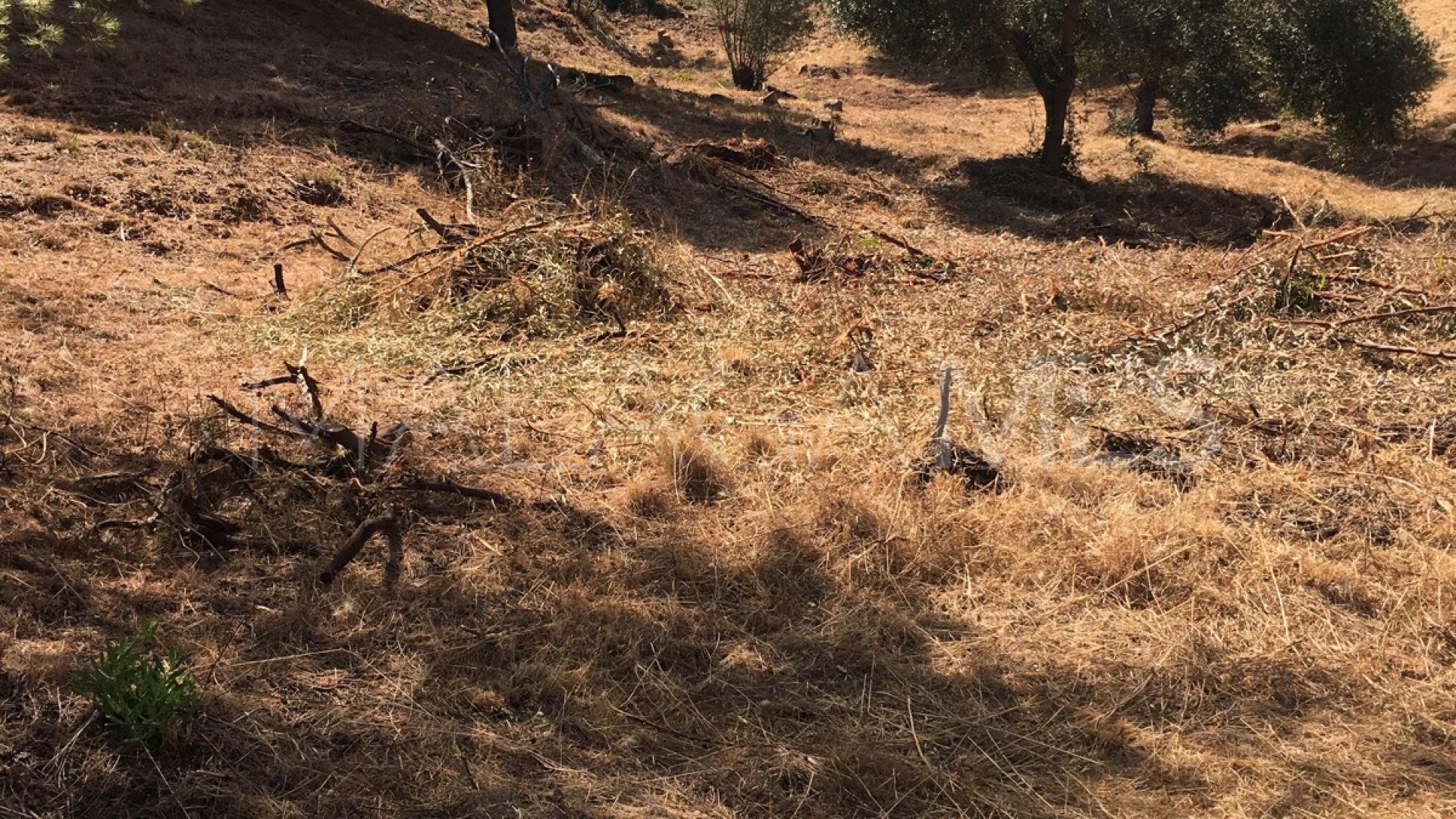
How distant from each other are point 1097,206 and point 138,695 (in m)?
12.8

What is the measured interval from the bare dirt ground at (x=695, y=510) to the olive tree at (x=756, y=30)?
1501 cm

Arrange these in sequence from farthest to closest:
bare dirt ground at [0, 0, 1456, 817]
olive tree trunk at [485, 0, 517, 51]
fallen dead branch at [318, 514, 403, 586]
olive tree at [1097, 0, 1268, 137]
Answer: olive tree trunk at [485, 0, 517, 51]
olive tree at [1097, 0, 1268, 137]
fallen dead branch at [318, 514, 403, 586]
bare dirt ground at [0, 0, 1456, 817]

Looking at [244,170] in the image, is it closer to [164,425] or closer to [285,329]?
[285,329]

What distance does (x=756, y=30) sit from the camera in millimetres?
22047

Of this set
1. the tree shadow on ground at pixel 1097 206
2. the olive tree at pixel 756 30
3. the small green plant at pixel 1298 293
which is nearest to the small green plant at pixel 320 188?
the tree shadow on ground at pixel 1097 206

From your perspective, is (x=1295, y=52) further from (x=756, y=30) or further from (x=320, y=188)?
(x=320, y=188)

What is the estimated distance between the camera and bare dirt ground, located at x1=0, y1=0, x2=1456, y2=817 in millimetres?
2686

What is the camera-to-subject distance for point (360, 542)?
11.4 feet

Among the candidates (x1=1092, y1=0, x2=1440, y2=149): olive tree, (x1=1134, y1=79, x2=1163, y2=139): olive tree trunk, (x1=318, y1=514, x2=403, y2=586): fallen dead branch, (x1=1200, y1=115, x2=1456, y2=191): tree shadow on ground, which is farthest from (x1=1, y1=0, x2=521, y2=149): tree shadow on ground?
(x1=1200, y1=115, x2=1456, y2=191): tree shadow on ground

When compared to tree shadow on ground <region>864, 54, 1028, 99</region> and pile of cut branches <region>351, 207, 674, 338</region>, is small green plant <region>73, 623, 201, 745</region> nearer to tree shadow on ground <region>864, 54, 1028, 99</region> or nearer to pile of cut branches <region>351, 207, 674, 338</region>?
pile of cut branches <region>351, 207, 674, 338</region>

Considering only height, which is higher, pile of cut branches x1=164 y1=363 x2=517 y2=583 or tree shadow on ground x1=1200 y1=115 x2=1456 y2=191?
tree shadow on ground x1=1200 y1=115 x2=1456 y2=191

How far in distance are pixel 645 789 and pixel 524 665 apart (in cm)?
61

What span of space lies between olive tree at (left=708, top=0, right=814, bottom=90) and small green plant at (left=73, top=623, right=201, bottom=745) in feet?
69.6

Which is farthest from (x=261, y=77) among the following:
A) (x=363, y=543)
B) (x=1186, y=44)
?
(x=1186, y=44)
